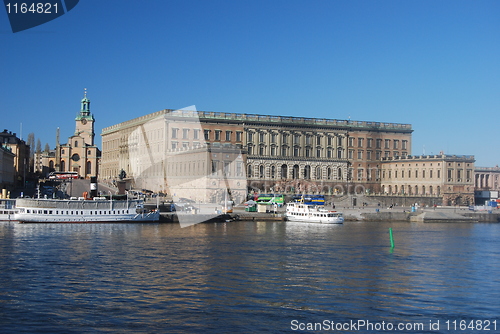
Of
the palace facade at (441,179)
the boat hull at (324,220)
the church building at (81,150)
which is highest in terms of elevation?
the church building at (81,150)

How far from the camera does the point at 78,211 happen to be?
7444cm

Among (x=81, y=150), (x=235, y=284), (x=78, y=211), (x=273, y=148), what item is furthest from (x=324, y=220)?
(x=81, y=150)

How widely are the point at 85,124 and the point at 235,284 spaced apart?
144 meters

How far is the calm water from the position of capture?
26641mm

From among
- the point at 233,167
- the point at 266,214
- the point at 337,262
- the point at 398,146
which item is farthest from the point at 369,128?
the point at 337,262

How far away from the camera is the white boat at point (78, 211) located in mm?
72875

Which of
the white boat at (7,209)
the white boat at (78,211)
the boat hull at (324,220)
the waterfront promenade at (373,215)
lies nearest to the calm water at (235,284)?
the white boat at (78,211)

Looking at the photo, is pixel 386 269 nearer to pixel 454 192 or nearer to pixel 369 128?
pixel 454 192

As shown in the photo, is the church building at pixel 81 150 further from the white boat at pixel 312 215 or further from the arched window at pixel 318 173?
the white boat at pixel 312 215

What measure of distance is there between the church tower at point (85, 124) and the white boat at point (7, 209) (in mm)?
93398

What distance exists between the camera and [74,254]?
4406 cm

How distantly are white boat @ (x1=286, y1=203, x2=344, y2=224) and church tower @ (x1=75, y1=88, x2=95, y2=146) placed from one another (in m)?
94.8

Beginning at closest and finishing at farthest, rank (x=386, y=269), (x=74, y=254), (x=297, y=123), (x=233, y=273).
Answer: (x=233, y=273) < (x=386, y=269) < (x=74, y=254) < (x=297, y=123)

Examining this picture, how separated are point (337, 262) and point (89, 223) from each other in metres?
39.7
